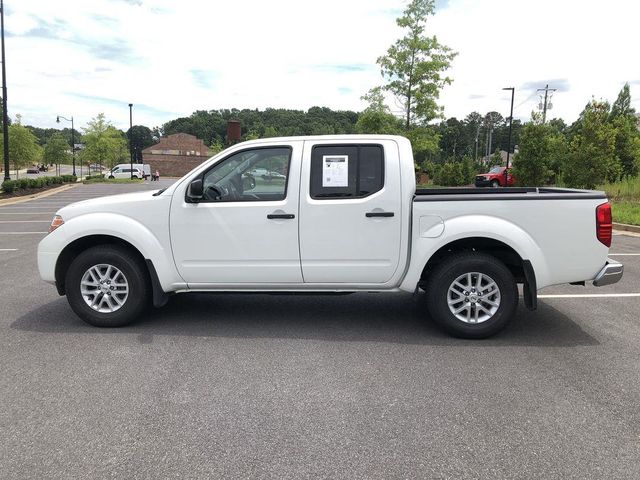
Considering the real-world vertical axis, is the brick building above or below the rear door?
above

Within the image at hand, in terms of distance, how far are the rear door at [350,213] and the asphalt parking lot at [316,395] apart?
72 cm


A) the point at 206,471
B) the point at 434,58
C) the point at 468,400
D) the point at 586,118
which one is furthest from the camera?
the point at 434,58

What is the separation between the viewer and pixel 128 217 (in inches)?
209

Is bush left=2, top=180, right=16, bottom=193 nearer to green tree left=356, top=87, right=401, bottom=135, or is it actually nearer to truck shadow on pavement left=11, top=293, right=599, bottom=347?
green tree left=356, top=87, right=401, bottom=135

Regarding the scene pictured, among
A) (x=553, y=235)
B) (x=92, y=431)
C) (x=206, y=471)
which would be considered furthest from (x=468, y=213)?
(x=92, y=431)

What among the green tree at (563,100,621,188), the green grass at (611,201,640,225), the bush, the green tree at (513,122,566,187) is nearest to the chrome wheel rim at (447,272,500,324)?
the green grass at (611,201,640,225)

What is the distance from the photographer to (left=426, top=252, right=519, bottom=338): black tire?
4.96 metres

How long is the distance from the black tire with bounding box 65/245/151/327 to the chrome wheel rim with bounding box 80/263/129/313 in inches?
1.3

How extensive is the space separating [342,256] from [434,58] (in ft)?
78.1

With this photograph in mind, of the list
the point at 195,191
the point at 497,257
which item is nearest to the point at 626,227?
the point at 497,257

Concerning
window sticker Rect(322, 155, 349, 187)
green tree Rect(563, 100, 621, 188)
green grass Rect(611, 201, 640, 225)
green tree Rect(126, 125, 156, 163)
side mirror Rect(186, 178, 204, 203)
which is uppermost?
green tree Rect(126, 125, 156, 163)

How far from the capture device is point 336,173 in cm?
513

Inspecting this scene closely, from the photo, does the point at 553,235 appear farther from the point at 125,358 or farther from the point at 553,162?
the point at 553,162

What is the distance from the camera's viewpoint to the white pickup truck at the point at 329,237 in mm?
4926
